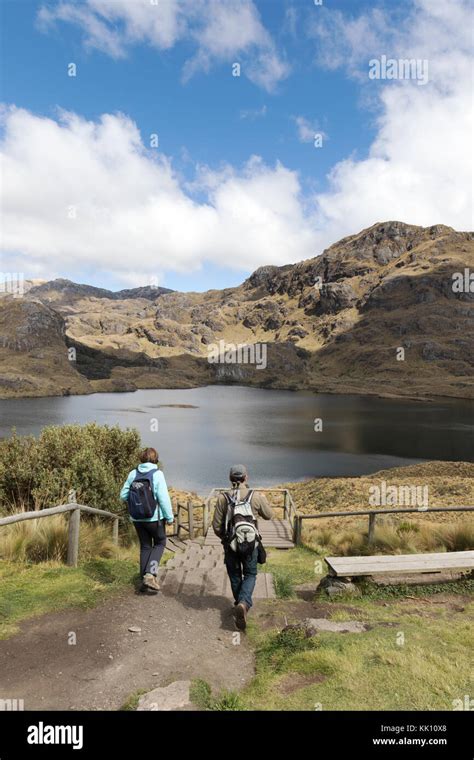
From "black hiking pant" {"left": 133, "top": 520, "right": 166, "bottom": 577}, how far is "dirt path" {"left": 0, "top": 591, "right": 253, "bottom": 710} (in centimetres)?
53

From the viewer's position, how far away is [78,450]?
11.8 m

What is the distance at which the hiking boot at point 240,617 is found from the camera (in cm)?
607

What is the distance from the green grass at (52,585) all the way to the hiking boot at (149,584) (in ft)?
1.35

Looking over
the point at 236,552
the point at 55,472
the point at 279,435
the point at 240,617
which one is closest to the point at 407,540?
the point at 236,552

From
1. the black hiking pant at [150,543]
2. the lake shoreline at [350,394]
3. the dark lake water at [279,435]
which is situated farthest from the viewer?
the lake shoreline at [350,394]

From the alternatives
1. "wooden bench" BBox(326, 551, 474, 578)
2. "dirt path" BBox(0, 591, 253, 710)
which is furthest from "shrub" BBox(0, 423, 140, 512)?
"wooden bench" BBox(326, 551, 474, 578)

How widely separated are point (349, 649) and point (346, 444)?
2393 inches

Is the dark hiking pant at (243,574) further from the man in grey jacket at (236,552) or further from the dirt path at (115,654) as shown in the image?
the dirt path at (115,654)

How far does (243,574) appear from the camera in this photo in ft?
22.1

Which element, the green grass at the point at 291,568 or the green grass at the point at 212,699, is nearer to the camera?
the green grass at the point at 212,699

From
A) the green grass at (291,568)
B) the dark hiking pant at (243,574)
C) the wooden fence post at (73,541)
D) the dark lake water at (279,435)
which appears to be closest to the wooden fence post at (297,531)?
the green grass at (291,568)

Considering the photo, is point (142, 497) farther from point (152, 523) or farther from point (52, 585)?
point (52, 585)

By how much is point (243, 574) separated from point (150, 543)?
5.08 feet
